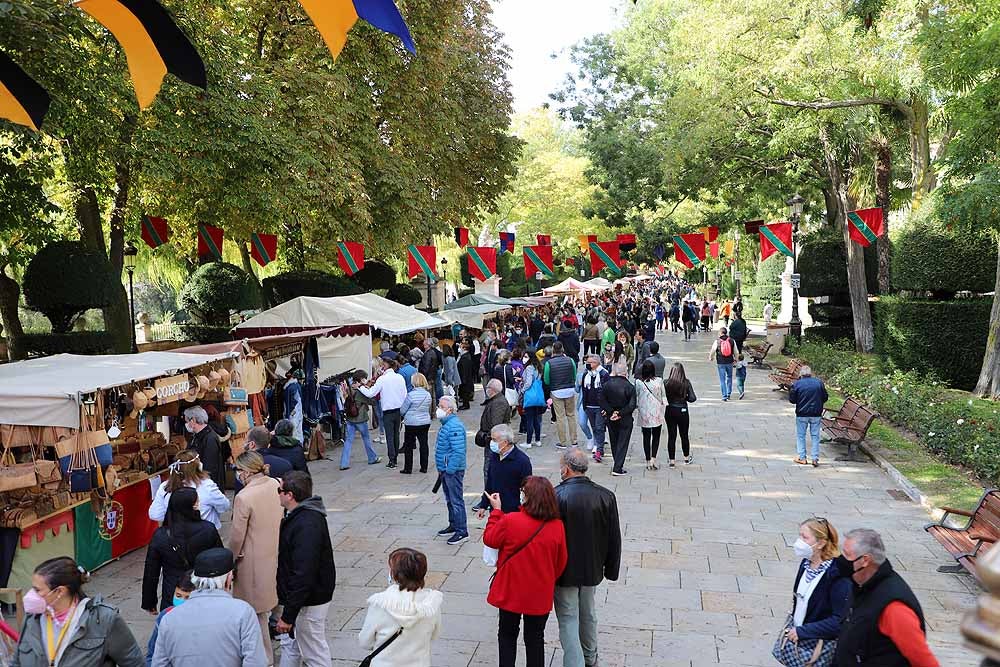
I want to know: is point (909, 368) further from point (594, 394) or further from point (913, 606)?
point (913, 606)

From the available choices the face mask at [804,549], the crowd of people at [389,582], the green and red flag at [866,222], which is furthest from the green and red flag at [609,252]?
the face mask at [804,549]

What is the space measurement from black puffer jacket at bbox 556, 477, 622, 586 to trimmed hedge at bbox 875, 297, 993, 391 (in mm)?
15089

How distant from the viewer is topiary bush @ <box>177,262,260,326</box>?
76.3ft

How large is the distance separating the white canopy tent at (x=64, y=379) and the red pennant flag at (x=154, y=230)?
11008 millimetres

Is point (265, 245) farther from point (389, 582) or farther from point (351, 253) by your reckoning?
point (389, 582)

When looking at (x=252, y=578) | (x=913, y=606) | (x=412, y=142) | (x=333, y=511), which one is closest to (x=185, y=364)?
(x=333, y=511)

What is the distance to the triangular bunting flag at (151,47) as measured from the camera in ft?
23.7

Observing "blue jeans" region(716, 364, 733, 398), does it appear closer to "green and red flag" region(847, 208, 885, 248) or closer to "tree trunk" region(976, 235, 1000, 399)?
"green and red flag" region(847, 208, 885, 248)

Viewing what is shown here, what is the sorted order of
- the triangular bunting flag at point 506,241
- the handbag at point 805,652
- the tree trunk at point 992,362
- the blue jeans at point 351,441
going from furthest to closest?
the triangular bunting flag at point 506,241 < the tree trunk at point 992,362 < the blue jeans at point 351,441 < the handbag at point 805,652

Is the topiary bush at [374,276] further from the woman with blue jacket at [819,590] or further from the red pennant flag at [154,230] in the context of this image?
the woman with blue jacket at [819,590]

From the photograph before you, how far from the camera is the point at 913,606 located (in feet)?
12.7

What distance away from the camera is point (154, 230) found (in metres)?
19.5

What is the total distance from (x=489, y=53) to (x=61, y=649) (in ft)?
88.7

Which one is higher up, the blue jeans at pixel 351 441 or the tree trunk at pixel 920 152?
the tree trunk at pixel 920 152
